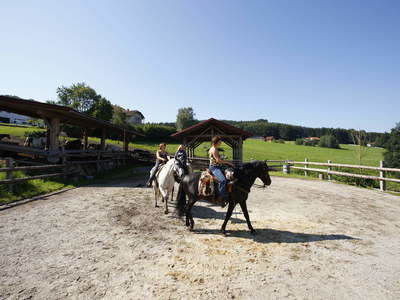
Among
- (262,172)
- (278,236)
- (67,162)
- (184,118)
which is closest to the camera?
(278,236)

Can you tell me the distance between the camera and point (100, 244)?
4.32 meters

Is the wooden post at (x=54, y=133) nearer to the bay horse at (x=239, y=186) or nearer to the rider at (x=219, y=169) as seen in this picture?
the bay horse at (x=239, y=186)

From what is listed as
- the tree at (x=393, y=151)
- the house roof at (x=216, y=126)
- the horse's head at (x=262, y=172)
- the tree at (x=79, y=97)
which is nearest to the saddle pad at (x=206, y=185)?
the horse's head at (x=262, y=172)

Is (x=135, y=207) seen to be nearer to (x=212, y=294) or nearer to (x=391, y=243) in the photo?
(x=212, y=294)

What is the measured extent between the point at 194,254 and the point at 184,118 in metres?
63.5

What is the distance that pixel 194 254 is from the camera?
157 inches

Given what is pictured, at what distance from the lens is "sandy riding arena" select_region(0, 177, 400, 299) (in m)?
2.98

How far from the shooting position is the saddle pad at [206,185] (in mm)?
5047

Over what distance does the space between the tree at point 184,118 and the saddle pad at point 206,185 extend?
199ft

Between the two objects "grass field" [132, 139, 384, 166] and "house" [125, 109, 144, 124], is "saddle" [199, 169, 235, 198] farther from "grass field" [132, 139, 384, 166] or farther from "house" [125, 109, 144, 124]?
"house" [125, 109, 144, 124]

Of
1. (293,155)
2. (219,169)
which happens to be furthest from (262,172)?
(293,155)

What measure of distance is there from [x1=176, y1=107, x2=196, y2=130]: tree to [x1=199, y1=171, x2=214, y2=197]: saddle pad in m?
60.6

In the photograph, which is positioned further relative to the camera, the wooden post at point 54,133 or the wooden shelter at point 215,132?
the wooden shelter at point 215,132

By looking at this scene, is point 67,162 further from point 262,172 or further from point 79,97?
point 79,97
